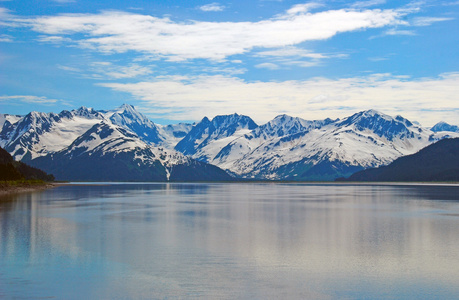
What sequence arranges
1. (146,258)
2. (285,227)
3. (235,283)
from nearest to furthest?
(235,283) → (146,258) → (285,227)

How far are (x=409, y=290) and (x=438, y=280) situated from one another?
4495mm

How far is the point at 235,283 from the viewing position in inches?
1468

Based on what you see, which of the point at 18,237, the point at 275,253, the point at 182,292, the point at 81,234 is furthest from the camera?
the point at 81,234

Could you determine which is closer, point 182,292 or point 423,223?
point 182,292

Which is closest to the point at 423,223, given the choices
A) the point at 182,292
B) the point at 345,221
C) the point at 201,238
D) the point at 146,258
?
the point at 345,221

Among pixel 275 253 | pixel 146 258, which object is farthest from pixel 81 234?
pixel 275 253

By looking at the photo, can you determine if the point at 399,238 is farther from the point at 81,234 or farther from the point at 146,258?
the point at 81,234

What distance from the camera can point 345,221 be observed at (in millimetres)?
84500

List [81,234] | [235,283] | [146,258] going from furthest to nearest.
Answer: [81,234] → [146,258] → [235,283]

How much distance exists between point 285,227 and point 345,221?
14693 millimetres

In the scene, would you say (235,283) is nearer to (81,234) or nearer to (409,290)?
(409,290)

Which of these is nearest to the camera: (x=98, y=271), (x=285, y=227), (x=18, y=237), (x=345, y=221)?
(x=98, y=271)

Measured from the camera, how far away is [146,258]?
155 ft

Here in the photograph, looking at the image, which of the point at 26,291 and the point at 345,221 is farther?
the point at 345,221
